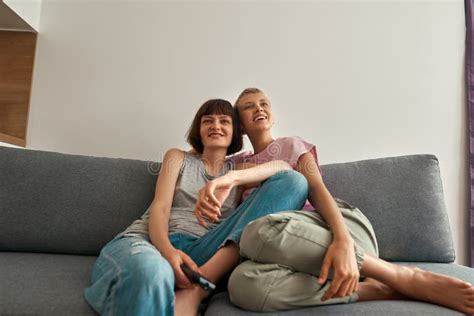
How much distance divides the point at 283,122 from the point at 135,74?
724 mm

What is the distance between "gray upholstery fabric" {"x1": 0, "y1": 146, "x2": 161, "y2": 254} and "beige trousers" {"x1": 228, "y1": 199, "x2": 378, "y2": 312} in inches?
22.4

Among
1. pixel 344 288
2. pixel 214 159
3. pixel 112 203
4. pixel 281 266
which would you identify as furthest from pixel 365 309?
pixel 112 203

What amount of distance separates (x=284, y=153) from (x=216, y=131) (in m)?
0.25

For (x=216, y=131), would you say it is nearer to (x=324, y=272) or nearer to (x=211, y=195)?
(x=211, y=195)

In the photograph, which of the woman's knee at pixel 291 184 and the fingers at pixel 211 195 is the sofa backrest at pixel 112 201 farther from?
the fingers at pixel 211 195

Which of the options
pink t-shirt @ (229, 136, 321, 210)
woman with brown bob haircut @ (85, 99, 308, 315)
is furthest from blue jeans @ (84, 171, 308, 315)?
pink t-shirt @ (229, 136, 321, 210)

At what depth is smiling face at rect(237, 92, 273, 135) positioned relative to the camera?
1.22 metres

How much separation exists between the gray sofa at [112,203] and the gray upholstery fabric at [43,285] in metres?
0.02

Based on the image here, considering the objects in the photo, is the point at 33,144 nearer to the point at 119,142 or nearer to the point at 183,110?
the point at 119,142

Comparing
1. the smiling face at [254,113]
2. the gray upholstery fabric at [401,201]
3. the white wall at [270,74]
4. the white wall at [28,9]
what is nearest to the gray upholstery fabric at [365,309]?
the gray upholstery fabric at [401,201]

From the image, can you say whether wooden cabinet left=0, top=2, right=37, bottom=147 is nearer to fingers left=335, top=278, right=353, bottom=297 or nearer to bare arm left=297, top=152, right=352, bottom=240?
bare arm left=297, top=152, right=352, bottom=240

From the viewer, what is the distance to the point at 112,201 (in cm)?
118

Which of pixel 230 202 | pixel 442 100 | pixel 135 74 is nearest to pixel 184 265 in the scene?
pixel 230 202

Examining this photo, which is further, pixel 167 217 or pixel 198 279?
pixel 167 217
